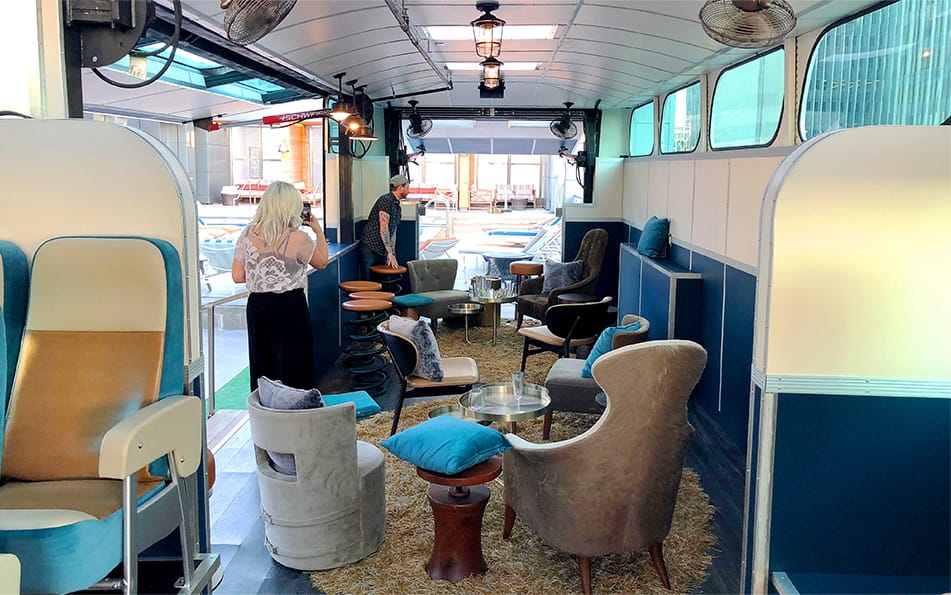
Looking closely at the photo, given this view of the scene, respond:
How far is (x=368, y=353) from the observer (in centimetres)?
702

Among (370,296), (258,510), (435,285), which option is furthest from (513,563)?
(435,285)

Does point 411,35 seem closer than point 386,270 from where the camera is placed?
Yes

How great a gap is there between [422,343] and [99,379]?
8.97 feet

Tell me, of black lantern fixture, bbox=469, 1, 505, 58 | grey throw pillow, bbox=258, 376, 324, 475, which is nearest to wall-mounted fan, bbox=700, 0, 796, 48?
black lantern fixture, bbox=469, 1, 505, 58

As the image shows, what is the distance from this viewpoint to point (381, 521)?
394 cm

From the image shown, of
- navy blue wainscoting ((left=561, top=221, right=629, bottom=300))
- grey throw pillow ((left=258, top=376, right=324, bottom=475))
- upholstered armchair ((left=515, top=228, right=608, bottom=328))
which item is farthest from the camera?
navy blue wainscoting ((left=561, top=221, right=629, bottom=300))

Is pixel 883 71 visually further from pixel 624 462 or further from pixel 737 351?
pixel 624 462

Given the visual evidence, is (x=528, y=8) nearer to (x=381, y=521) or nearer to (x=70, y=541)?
(x=381, y=521)

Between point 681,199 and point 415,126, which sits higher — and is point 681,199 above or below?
below

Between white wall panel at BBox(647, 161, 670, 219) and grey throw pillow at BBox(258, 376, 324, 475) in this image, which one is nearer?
grey throw pillow at BBox(258, 376, 324, 475)

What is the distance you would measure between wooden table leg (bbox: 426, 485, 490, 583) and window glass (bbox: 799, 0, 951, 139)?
107 inches

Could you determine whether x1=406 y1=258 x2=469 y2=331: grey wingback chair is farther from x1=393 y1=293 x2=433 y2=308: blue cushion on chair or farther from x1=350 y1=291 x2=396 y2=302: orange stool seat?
x1=350 y1=291 x2=396 y2=302: orange stool seat

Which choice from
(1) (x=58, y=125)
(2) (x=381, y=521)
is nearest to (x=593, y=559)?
Answer: (2) (x=381, y=521)

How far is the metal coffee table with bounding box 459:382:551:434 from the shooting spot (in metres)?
4.34
